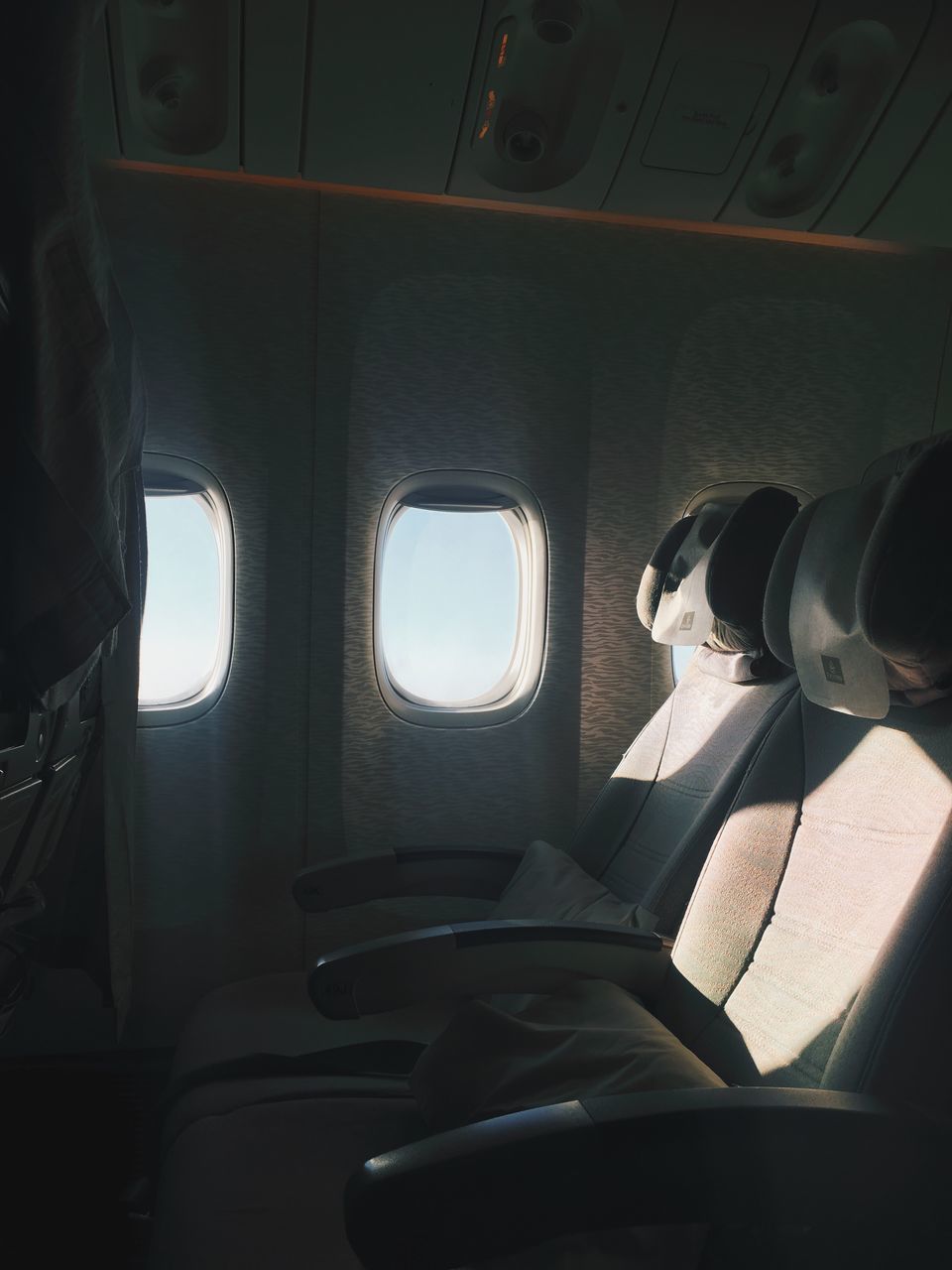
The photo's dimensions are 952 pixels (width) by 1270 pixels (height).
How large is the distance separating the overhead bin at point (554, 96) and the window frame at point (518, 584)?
2.51 ft

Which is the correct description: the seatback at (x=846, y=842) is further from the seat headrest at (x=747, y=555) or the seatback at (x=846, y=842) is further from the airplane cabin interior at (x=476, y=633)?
the seat headrest at (x=747, y=555)

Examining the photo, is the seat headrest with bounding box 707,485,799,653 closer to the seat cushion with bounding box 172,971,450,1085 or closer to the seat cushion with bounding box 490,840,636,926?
the seat cushion with bounding box 490,840,636,926

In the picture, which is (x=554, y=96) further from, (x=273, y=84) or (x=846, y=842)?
(x=846, y=842)

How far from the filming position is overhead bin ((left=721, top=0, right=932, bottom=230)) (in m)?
2.10

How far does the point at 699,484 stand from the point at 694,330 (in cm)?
45

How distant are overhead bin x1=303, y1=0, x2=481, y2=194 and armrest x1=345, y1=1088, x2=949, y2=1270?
6.91 ft

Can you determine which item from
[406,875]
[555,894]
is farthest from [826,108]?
[406,875]

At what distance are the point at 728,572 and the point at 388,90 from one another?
138 centimetres

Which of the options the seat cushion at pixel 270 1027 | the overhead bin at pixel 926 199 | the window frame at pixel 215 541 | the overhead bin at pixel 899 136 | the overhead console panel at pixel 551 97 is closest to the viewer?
the seat cushion at pixel 270 1027

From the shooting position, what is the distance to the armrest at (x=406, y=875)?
223cm

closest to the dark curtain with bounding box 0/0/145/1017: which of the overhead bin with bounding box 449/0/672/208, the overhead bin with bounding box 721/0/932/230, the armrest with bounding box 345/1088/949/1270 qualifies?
the armrest with bounding box 345/1088/949/1270

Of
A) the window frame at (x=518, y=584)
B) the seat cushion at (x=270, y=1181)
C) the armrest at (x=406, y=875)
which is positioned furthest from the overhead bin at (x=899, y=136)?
the seat cushion at (x=270, y=1181)

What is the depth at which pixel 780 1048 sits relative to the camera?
135 centimetres

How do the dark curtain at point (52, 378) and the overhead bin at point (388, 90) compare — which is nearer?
the dark curtain at point (52, 378)
